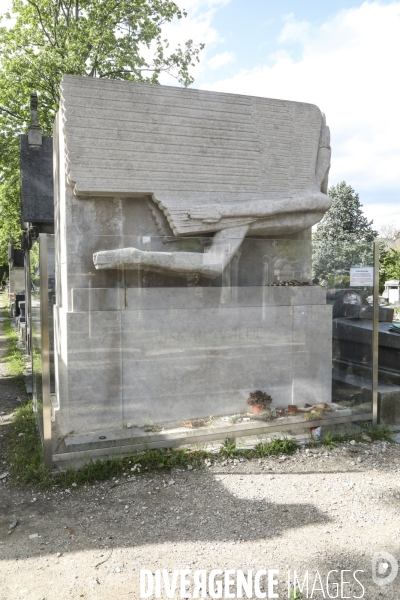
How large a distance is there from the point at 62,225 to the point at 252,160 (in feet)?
7.05

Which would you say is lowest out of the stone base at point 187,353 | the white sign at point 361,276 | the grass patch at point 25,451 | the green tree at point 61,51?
the grass patch at point 25,451

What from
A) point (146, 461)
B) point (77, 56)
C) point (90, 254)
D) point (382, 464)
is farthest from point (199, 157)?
point (77, 56)

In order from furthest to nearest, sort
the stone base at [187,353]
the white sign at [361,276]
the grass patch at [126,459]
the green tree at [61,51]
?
the green tree at [61,51] < the white sign at [361,276] < the stone base at [187,353] < the grass patch at [126,459]

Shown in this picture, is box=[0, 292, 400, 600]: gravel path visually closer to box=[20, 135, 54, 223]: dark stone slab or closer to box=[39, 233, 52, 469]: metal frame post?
box=[39, 233, 52, 469]: metal frame post

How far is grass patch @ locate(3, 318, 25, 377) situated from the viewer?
8448mm

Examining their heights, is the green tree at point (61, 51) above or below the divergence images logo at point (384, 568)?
above

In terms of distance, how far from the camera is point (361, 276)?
5.14 meters

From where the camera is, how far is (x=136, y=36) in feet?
49.7

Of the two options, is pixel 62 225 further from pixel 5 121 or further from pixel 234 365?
pixel 5 121

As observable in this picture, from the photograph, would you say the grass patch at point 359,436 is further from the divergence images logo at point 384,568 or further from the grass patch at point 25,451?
the grass patch at point 25,451

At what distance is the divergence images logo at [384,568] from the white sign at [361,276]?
2.89m

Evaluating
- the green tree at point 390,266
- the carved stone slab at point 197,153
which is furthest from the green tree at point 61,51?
the green tree at point 390,266

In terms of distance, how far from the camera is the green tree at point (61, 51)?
45.1 ft

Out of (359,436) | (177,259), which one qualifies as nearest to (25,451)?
(177,259)
